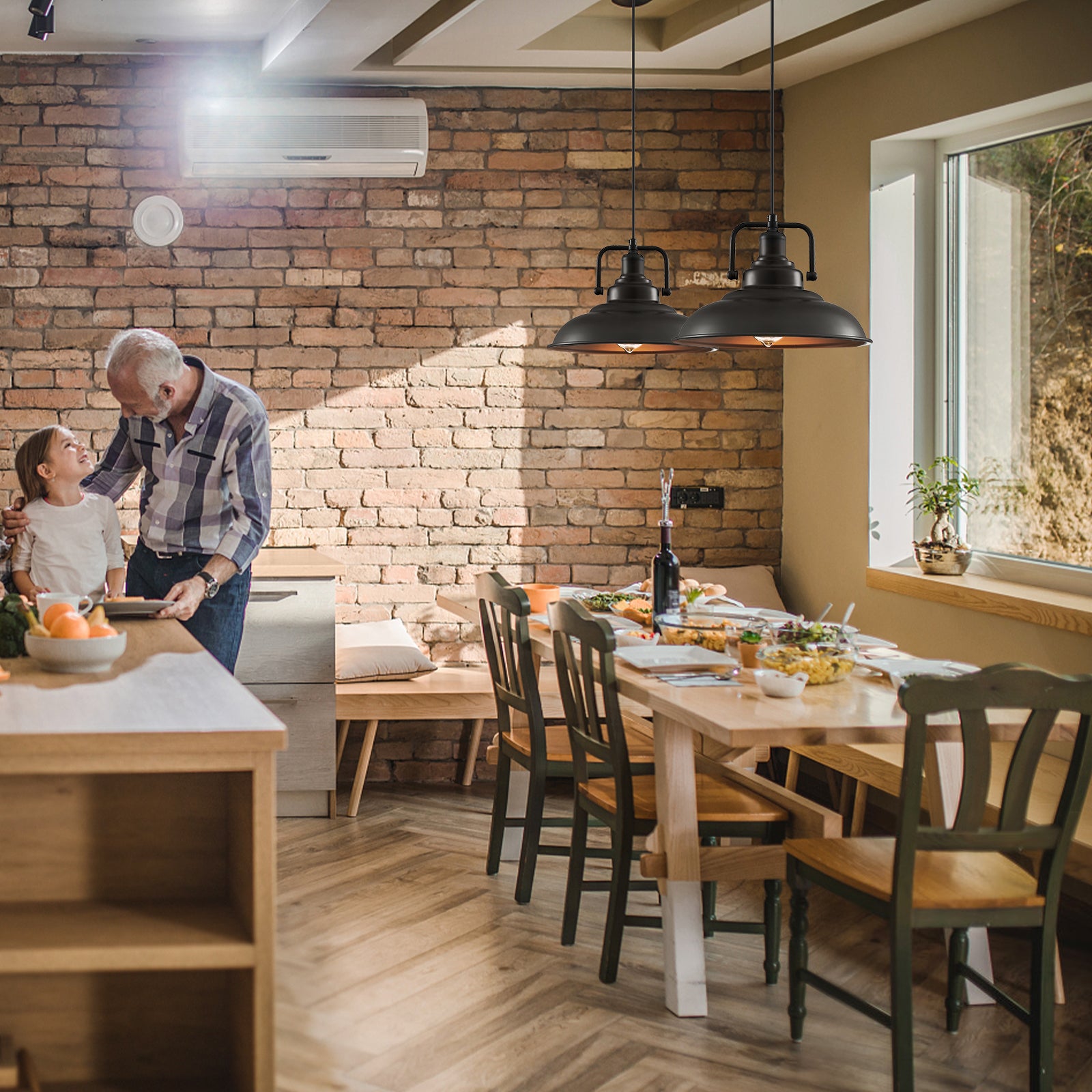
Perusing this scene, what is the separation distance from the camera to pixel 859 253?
15.4ft

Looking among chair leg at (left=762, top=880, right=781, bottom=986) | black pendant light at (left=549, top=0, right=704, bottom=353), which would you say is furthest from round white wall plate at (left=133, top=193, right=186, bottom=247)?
chair leg at (left=762, top=880, right=781, bottom=986)

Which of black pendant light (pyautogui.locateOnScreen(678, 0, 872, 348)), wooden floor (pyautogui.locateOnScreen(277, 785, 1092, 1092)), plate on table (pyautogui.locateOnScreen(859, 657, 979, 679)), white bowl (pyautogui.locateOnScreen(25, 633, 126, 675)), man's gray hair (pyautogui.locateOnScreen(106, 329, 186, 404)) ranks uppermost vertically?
black pendant light (pyautogui.locateOnScreen(678, 0, 872, 348))

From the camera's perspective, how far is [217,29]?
183 inches

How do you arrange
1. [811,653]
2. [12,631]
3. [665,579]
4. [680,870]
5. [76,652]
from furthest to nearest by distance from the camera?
[665,579]
[811,653]
[680,870]
[12,631]
[76,652]

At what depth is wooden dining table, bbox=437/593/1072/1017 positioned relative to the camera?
2482 mm

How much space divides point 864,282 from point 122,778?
354 centimetres

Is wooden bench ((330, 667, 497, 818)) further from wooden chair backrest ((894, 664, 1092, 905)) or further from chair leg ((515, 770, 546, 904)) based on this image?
wooden chair backrest ((894, 664, 1092, 905))

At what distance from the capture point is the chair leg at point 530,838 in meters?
3.52

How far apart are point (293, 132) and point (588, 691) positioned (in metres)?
2.77

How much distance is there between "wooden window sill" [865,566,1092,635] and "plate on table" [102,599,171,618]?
2522mm

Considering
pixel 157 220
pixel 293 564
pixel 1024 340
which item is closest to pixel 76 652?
pixel 293 564

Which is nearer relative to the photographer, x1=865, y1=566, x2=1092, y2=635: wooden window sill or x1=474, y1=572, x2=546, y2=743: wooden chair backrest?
x1=474, y1=572, x2=546, y2=743: wooden chair backrest

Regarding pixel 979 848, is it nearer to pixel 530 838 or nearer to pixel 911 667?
pixel 911 667

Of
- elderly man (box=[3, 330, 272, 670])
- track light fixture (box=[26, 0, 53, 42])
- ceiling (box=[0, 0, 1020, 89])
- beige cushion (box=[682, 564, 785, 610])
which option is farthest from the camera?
beige cushion (box=[682, 564, 785, 610])
